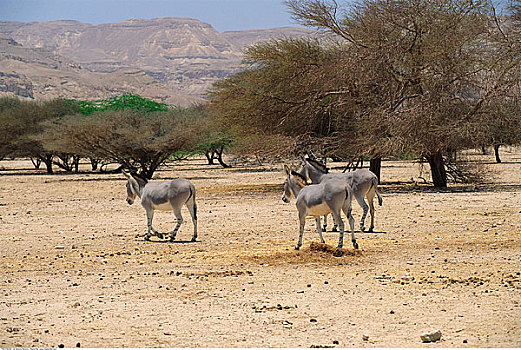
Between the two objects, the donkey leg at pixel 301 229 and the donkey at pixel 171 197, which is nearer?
the donkey leg at pixel 301 229

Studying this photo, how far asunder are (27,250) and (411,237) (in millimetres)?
8145

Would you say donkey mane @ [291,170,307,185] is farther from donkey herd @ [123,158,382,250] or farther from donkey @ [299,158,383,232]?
donkey @ [299,158,383,232]

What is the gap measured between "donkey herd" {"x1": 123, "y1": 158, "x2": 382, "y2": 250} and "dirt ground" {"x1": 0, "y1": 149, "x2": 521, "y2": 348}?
0.62 m

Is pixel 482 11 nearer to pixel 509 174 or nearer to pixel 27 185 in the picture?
pixel 509 174

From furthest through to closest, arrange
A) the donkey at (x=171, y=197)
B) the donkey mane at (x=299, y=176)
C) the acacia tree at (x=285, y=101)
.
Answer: the acacia tree at (x=285, y=101) → the donkey at (x=171, y=197) → the donkey mane at (x=299, y=176)

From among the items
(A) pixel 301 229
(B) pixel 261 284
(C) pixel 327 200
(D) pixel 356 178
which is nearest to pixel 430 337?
(B) pixel 261 284

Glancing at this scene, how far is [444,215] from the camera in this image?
19.1m

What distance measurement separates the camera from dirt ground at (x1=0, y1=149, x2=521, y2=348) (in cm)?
757

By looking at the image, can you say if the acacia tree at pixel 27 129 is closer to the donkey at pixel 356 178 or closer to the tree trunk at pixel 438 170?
the tree trunk at pixel 438 170

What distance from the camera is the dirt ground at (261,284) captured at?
7570 millimetres

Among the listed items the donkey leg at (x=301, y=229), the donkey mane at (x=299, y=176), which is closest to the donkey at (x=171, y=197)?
the donkey mane at (x=299, y=176)

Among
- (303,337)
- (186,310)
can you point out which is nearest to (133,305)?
(186,310)

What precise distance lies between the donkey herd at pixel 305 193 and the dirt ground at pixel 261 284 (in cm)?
62

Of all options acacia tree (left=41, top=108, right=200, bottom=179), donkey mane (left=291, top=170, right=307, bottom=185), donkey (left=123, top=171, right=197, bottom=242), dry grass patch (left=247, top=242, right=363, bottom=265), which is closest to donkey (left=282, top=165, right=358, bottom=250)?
dry grass patch (left=247, top=242, right=363, bottom=265)
